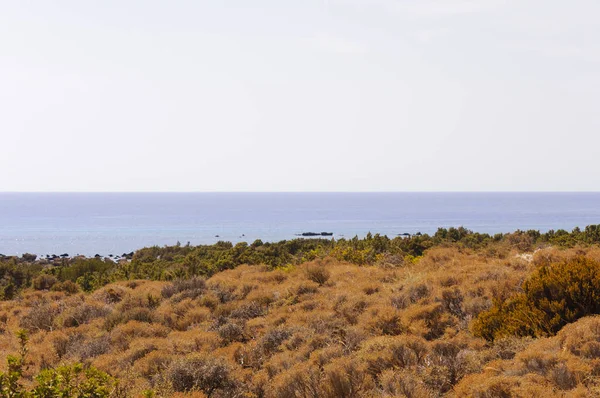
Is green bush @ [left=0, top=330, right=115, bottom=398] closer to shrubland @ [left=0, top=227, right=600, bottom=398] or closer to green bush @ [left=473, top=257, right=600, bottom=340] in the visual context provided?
shrubland @ [left=0, top=227, right=600, bottom=398]

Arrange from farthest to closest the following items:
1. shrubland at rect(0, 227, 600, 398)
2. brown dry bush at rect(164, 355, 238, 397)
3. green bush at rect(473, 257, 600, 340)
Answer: green bush at rect(473, 257, 600, 340)
brown dry bush at rect(164, 355, 238, 397)
shrubland at rect(0, 227, 600, 398)

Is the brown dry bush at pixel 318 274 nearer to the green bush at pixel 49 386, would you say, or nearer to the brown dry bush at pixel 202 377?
the brown dry bush at pixel 202 377

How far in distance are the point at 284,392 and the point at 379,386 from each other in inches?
53.4

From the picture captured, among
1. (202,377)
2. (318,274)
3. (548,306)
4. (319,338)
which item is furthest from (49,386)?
(318,274)

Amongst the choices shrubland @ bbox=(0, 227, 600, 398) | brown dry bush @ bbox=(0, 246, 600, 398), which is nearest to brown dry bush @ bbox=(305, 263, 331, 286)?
shrubland @ bbox=(0, 227, 600, 398)

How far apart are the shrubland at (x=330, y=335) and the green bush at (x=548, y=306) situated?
22mm

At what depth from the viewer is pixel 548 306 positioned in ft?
27.4

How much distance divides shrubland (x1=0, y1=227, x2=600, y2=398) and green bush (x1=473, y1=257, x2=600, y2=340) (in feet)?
0.07

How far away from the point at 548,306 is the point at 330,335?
3804 millimetres

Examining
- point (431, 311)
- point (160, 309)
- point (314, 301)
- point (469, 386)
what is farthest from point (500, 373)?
point (160, 309)

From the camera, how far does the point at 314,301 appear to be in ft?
38.6

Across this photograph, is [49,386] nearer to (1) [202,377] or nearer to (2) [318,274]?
(1) [202,377]

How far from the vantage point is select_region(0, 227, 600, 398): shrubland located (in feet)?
21.3

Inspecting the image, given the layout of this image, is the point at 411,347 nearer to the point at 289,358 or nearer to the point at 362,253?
the point at 289,358
